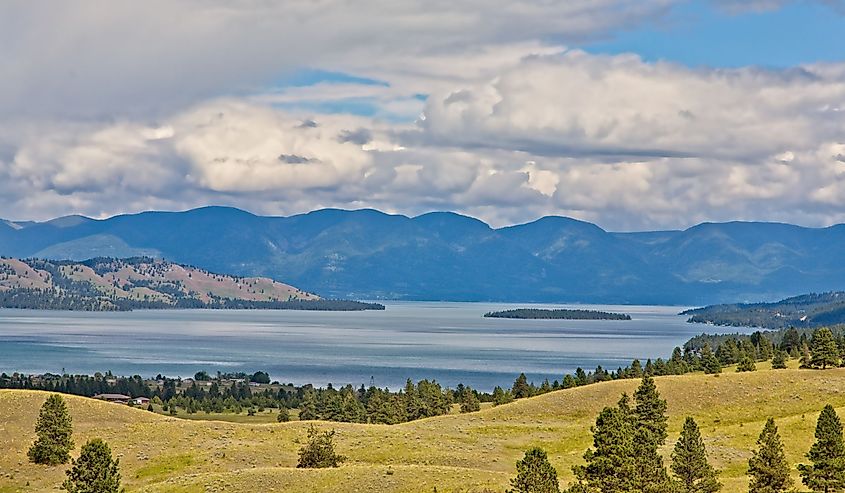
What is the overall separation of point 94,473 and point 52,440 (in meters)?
23.0

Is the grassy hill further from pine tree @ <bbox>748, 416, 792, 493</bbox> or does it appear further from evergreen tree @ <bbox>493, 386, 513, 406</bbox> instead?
evergreen tree @ <bbox>493, 386, 513, 406</bbox>

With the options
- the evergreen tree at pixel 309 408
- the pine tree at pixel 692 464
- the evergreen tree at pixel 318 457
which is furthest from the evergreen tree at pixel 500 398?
the pine tree at pixel 692 464

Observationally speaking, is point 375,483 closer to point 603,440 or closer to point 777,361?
point 603,440

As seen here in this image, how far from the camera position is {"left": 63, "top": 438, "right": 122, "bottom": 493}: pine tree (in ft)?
179

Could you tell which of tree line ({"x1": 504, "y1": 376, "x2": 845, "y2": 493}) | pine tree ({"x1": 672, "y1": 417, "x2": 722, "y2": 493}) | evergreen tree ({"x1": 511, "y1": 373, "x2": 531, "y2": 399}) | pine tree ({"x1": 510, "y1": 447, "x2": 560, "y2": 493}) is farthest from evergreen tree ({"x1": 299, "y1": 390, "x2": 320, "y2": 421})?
pine tree ({"x1": 510, "y1": 447, "x2": 560, "y2": 493})

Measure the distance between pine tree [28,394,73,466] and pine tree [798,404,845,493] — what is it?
54.5 metres

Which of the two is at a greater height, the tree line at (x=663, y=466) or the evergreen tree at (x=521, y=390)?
the evergreen tree at (x=521, y=390)

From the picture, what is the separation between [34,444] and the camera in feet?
252

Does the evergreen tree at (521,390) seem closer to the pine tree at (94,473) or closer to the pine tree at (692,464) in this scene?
the pine tree at (692,464)

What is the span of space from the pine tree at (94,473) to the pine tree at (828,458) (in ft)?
140

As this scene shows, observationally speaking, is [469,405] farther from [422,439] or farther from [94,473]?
[94,473]

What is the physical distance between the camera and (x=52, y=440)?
76125 millimetres

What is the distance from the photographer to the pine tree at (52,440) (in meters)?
75.7

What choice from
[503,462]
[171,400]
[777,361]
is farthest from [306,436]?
[171,400]
